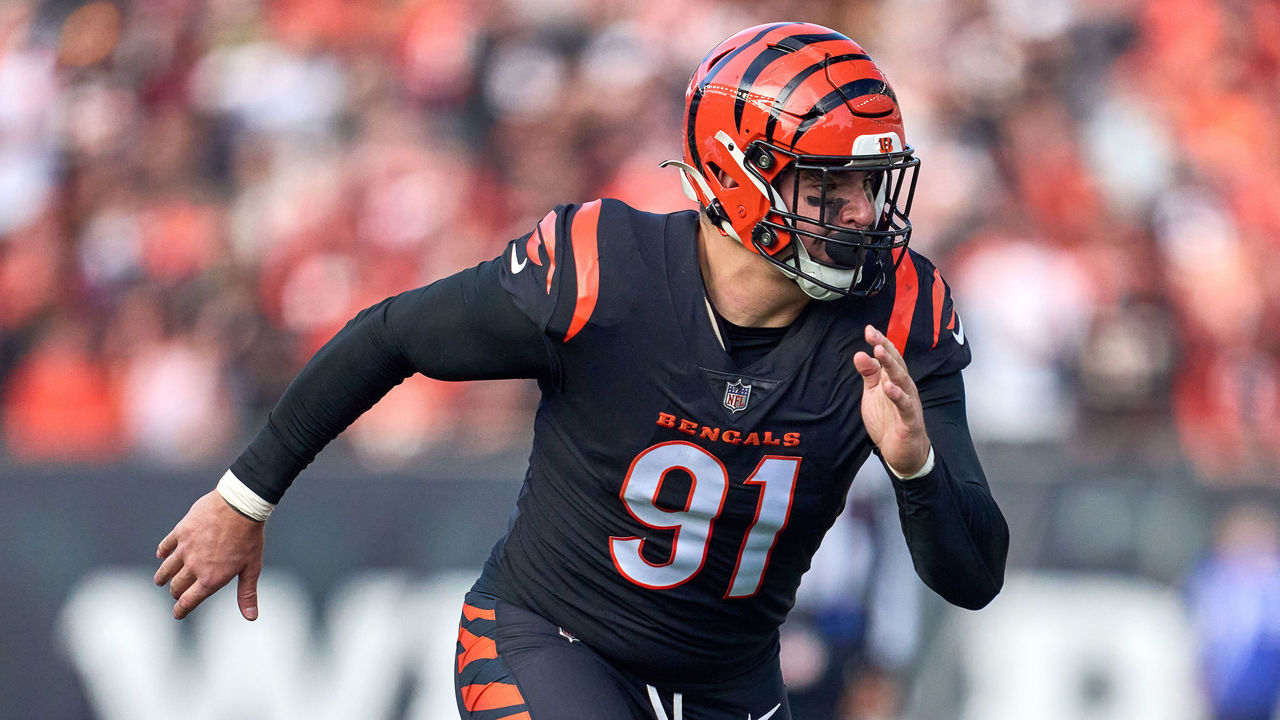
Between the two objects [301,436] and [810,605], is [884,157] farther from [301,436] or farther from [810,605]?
[810,605]

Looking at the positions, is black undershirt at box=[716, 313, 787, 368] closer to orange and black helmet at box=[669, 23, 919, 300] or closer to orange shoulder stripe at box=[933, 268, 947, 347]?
orange and black helmet at box=[669, 23, 919, 300]

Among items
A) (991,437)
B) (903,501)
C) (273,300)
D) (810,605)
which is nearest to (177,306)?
(273,300)

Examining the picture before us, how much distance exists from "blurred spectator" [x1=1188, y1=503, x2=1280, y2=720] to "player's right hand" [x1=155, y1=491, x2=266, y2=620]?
13.5ft

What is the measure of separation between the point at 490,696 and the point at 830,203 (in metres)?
1.24

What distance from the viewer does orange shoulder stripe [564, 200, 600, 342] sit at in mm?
3002

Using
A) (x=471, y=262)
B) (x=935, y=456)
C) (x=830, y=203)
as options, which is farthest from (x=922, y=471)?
(x=471, y=262)

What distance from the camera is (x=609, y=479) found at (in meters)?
3.10

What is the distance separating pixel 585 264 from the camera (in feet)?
9.98

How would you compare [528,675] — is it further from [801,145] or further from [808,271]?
[801,145]

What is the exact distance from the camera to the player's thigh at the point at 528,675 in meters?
3.00

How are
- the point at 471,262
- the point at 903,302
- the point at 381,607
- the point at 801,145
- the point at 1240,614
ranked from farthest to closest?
the point at 471,262, the point at 381,607, the point at 1240,614, the point at 903,302, the point at 801,145

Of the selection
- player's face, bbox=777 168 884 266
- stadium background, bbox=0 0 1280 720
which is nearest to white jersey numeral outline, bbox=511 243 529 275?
player's face, bbox=777 168 884 266

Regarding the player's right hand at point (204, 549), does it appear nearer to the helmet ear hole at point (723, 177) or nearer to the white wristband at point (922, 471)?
the helmet ear hole at point (723, 177)

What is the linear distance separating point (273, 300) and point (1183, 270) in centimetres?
451
